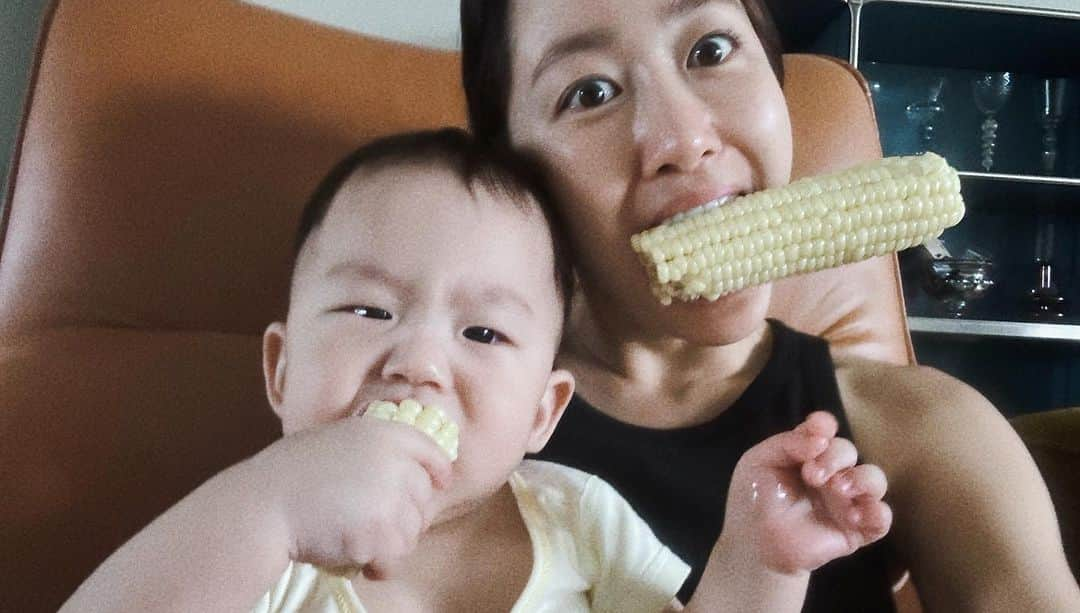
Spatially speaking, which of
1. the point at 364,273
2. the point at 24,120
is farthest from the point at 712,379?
the point at 24,120

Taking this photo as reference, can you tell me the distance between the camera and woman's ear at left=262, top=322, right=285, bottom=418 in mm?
712

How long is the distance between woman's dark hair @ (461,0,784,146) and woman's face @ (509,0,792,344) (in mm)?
69

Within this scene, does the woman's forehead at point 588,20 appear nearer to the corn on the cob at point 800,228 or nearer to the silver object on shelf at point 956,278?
the corn on the cob at point 800,228

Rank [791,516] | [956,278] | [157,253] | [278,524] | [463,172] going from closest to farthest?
[278,524] → [791,516] → [463,172] → [157,253] → [956,278]

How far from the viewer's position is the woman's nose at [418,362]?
23.5 inches

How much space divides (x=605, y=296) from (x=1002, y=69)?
2.31 meters

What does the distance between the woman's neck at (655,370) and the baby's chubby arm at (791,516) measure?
226 mm

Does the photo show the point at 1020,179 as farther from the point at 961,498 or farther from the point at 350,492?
the point at 350,492

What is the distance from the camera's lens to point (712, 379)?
870mm

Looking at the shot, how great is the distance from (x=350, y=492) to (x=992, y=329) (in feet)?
6.80

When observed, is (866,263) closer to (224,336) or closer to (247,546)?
(224,336)

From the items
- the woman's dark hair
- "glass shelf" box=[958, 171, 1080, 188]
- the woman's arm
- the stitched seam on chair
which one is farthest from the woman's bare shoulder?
"glass shelf" box=[958, 171, 1080, 188]

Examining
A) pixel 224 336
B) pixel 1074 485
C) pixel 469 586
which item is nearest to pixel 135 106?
pixel 224 336

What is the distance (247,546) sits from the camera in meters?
0.46
